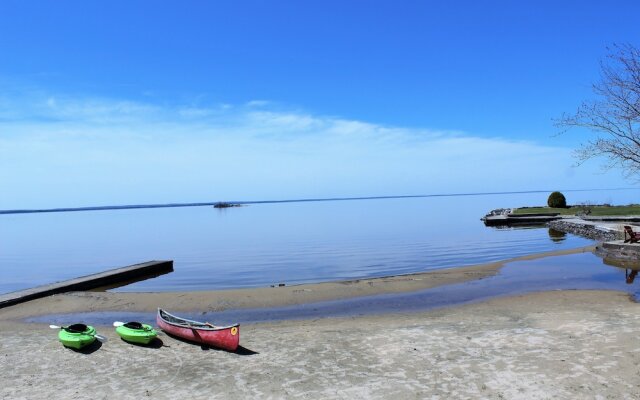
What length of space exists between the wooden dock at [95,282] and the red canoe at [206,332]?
10.2 m

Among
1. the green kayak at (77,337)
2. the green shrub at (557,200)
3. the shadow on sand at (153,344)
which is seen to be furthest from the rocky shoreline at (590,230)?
the green kayak at (77,337)

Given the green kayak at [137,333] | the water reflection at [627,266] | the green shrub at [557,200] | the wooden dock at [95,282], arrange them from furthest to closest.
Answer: the green shrub at [557,200], the water reflection at [627,266], the wooden dock at [95,282], the green kayak at [137,333]

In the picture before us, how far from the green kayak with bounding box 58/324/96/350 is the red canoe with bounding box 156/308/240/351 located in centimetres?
200

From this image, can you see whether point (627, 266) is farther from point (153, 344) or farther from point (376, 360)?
point (153, 344)

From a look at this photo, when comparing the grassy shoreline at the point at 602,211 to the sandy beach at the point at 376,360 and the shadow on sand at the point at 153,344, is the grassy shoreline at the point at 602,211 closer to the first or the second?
the sandy beach at the point at 376,360

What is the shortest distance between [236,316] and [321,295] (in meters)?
4.52

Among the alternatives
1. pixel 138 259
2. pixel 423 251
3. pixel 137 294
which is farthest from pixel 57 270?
pixel 423 251

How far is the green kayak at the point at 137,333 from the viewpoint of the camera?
12.8 metres

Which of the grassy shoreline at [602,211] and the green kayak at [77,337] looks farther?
the grassy shoreline at [602,211]

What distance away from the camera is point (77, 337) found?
1253 centimetres

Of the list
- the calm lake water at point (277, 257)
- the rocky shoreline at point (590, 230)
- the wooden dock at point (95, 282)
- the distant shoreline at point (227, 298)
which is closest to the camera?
the distant shoreline at point (227, 298)

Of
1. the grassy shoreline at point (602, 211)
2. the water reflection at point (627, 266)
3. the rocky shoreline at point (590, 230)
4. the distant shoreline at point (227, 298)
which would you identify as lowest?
the distant shoreline at point (227, 298)

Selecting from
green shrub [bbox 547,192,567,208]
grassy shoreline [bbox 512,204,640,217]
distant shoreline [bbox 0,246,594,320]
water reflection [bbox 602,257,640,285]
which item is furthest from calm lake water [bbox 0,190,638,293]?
green shrub [bbox 547,192,567,208]

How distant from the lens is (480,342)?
11.9m
